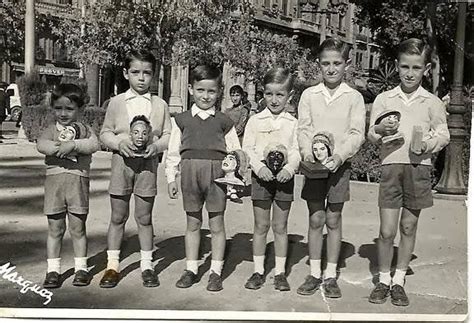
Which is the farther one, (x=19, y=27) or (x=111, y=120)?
(x=19, y=27)

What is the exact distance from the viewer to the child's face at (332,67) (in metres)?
3.18

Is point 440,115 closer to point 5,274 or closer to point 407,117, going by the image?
point 407,117

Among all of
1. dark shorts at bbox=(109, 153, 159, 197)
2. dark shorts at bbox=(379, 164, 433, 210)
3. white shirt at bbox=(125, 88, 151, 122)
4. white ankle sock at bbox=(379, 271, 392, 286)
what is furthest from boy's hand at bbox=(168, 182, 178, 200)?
white ankle sock at bbox=(379, 271, 392, 286)

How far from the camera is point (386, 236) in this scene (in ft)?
10.8

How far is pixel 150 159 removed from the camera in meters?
3.18

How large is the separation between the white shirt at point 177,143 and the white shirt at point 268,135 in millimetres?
74

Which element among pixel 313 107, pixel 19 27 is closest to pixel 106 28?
pixel 19 27

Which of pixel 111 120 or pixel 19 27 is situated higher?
pixel 19 27

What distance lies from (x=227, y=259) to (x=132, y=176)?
2.56 ft

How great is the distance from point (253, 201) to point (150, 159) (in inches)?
22.2

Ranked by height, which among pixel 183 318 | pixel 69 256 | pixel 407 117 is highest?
pixel 407 117

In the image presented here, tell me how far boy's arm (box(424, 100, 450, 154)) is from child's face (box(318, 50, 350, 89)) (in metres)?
0.49

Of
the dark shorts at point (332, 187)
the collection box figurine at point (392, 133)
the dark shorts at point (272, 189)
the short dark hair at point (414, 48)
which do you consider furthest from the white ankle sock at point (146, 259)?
the short dark hair at point (414, 48)

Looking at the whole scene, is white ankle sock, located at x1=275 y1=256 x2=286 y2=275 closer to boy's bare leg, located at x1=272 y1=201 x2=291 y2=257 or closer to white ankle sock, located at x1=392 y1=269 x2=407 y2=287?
boy's bare leg, located at x1=272 y1=201 x2=291 y2=257
